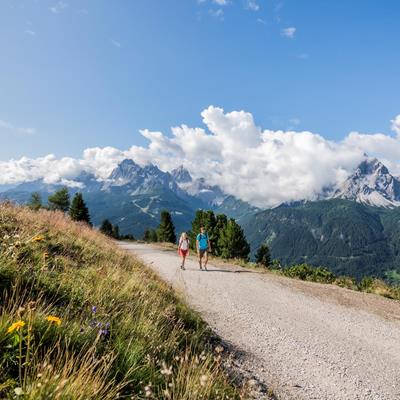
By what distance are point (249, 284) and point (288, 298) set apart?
2507 millimetres

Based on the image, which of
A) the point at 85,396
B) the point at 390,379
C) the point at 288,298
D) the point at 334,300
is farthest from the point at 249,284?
the point at 85,396

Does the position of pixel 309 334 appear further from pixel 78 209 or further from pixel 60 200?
pixel 60 200

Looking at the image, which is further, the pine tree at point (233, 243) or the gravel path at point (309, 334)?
the pine tree at point (233, 243)

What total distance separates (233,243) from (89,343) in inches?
2675

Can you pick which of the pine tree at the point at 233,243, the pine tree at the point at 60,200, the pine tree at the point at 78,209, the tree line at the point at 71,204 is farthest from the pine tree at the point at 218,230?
the pine tree at the point at 60,200

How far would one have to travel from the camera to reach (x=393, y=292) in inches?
609

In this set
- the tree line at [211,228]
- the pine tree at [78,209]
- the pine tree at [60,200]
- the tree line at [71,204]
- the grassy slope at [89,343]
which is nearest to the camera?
the grassy slope at [89,343]

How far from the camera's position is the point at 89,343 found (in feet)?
12.0

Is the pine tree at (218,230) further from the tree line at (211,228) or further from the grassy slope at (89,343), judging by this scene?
the grassy slope at (89,343)

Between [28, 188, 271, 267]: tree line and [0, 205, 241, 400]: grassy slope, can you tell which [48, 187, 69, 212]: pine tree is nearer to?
[28, 188, 271, 267]: tree line

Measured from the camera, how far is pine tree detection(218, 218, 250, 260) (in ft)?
231

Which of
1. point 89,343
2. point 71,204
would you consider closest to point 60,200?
point 71,204

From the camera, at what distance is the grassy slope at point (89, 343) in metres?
2.65

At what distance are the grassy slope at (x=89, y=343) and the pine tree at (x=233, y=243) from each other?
63503mm
